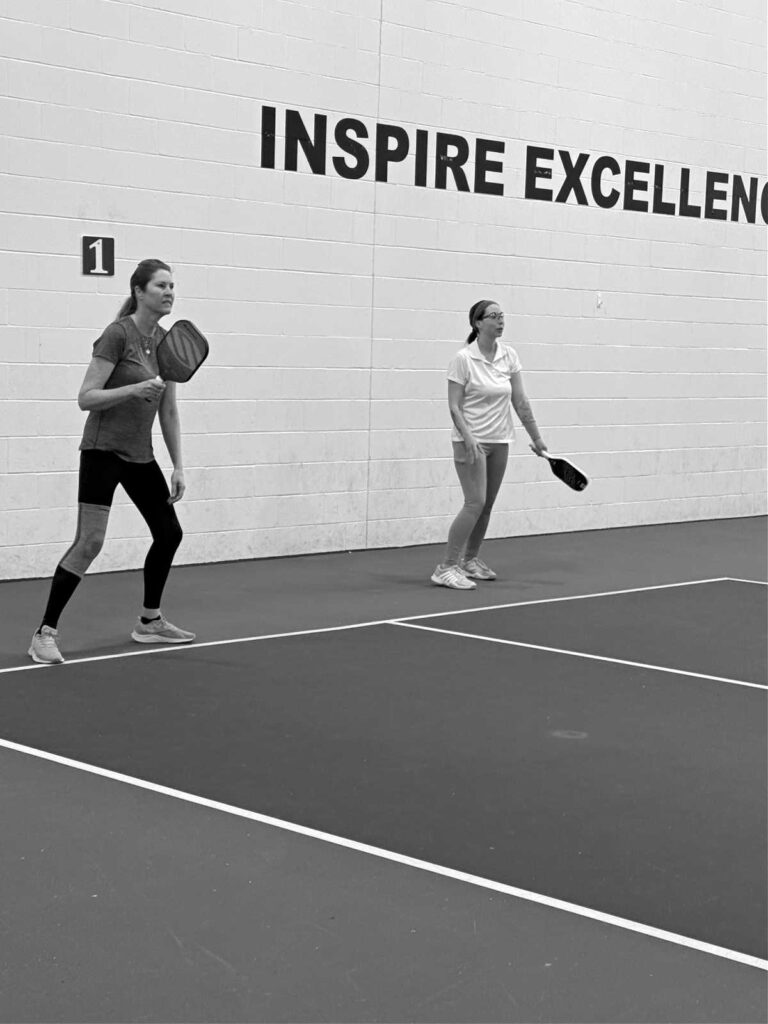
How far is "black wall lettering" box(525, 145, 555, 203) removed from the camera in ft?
42.4

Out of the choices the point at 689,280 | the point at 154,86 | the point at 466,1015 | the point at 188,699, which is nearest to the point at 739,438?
the point at 689,280

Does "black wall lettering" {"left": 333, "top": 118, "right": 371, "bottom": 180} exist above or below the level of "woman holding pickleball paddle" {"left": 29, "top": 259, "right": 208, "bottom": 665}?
above

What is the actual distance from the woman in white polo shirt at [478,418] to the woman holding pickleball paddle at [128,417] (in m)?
2.77

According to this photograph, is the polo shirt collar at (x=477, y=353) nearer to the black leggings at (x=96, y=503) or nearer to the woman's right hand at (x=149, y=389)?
the black leggings at (x=96, y=503)

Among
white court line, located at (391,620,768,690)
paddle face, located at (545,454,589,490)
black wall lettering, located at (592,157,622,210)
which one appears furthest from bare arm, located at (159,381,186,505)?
black wall lettering, located at (592,157,622,210)

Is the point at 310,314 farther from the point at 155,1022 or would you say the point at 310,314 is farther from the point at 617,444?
the point at 155,1022

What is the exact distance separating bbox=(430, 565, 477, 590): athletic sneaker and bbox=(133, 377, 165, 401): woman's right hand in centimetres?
341

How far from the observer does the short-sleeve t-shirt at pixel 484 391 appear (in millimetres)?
10000

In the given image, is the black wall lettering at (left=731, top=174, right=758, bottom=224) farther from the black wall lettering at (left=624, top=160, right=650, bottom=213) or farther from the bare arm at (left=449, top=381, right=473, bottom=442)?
the bare arm at (left=449, top=381, right=473, bottom=442)

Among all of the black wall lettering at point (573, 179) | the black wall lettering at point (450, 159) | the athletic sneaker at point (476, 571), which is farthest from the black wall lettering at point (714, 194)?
the athletic sneaker at point (476, 571)

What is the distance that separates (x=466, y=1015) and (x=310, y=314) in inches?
335

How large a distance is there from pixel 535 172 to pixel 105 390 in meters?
6.68

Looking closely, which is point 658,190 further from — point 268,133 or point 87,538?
point 87,538

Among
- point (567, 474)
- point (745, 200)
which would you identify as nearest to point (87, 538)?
point (567, 474)
